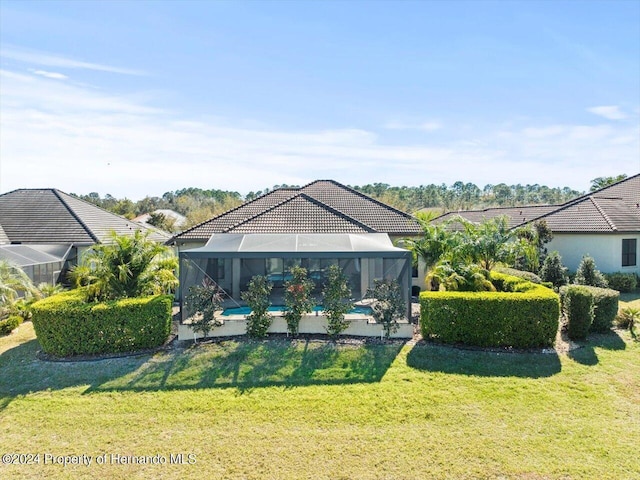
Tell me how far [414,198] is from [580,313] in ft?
252

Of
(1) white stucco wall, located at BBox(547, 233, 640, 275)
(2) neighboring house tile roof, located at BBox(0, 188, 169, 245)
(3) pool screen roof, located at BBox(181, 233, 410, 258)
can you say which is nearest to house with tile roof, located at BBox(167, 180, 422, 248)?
(3) pool screen roof, located at BBox(181, 233, 410, 258)

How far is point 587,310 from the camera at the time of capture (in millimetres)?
11859

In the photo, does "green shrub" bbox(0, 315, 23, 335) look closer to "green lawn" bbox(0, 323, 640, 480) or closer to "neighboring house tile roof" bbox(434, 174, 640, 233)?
"green lawn" bbox(0, 323, 640, 480)

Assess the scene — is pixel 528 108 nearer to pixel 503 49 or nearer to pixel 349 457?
pixel 503 49

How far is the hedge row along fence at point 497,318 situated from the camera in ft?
36.4

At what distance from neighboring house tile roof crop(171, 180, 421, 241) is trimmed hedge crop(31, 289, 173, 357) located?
24.5 feet

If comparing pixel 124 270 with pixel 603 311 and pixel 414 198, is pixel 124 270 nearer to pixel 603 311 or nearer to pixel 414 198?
pixel 603 311

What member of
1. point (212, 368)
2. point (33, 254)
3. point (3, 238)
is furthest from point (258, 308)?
point (3, 238)

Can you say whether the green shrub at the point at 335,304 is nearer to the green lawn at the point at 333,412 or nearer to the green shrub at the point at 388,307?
the green shrub at the point at 388,307

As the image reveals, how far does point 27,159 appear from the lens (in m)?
21.5

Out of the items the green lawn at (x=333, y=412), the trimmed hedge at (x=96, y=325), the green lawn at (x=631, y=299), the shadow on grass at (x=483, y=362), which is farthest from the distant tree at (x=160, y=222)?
the green lawn at (x=631, y=299)

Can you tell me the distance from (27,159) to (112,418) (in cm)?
2045

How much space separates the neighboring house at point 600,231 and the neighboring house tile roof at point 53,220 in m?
24.3

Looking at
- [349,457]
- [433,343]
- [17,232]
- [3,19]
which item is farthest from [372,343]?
[17,232]
